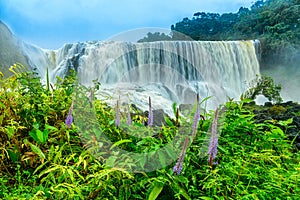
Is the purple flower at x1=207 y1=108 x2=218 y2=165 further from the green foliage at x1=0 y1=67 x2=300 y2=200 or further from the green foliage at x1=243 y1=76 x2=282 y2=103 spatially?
the green foliage at x1=243 y1=76 x2=282 y2=103

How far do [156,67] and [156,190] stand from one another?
15.8ft

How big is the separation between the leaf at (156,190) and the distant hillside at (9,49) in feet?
16.9

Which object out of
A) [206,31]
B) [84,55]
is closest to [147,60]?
[84,55]

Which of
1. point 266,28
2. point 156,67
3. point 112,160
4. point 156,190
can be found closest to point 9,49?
point 156,67

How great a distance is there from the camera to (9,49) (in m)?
5.39

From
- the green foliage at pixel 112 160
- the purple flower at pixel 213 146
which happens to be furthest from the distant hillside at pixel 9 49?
the purple flower at pixel 213 146

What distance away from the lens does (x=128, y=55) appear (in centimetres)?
505

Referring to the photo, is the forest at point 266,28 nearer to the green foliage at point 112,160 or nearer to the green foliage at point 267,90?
the green foliage at point 267,90

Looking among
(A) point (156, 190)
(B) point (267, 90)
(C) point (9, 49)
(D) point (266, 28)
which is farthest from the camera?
(D) point (266, 28)

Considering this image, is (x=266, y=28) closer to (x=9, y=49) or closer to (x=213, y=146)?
(x=9, y=49)

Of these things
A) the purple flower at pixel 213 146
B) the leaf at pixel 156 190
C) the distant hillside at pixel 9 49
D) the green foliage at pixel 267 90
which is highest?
the distant hillside at pixel 9 49

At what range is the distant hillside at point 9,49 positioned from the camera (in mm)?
5285

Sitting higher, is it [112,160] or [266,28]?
[266,28]

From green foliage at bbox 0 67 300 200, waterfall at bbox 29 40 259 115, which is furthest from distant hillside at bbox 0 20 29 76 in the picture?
green foliage at bbox 0 67 300 200
